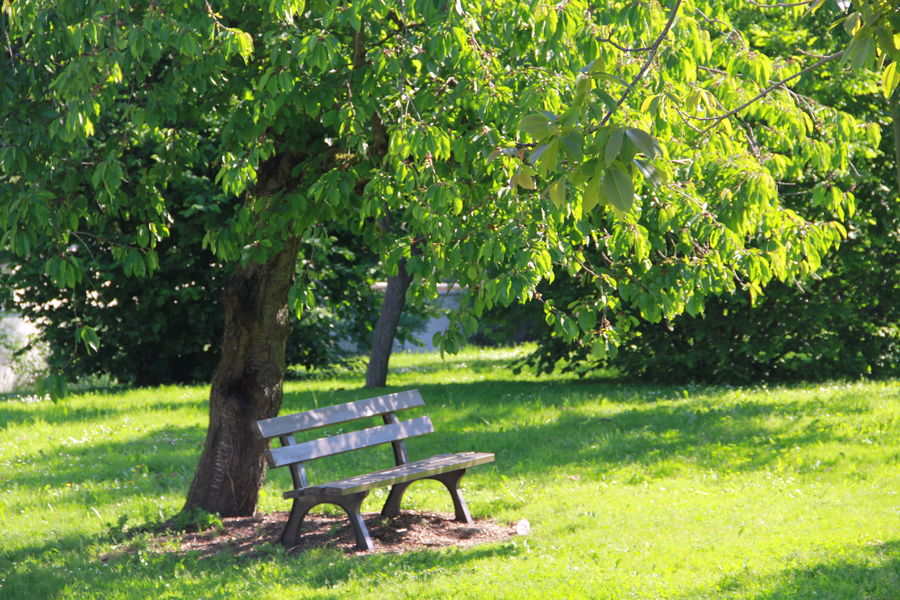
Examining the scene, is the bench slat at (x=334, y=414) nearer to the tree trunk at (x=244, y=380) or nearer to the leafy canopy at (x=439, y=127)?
the tree trunk at (x=244, y=380)

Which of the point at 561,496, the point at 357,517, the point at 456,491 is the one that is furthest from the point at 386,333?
the point at 357,517

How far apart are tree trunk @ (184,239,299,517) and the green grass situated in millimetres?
528

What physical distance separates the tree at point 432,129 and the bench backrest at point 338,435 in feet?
3.03

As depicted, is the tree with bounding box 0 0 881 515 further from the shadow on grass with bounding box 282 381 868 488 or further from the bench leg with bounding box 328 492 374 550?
the shadow on grass with bounding box 282 381 868 488

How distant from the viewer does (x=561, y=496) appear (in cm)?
759

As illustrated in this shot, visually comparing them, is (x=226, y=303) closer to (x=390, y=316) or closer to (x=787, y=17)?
(x=390, y=316)

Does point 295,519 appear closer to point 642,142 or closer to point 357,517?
point 357,517

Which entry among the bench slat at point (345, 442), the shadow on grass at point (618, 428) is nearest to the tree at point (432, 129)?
the bench slat at point (345, 442)

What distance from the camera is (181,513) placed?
7074mm

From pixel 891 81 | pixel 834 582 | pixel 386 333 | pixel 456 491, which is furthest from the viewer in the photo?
pixel 386 333

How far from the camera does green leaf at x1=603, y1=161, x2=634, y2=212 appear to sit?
9.12 feet

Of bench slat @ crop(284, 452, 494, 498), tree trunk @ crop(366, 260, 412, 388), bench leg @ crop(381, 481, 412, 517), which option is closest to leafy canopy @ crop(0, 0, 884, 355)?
bench slat @ crop(284, 452, 494, 498)

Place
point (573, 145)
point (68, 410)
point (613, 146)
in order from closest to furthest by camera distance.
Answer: point (613, 146) → point (573, 145) → point (68, 410)

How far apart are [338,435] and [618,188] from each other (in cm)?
439
